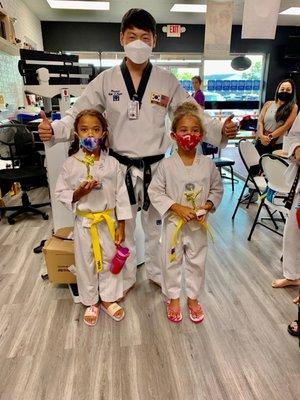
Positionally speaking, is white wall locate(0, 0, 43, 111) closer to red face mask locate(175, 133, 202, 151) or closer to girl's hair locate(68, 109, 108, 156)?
girl's hair locate(68, 109, 108, 156)

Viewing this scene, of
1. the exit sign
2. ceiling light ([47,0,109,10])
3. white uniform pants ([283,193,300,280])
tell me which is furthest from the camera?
the exit sign

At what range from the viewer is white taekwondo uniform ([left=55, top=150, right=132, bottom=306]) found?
5.52ft

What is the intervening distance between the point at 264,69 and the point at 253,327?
7777 millimetres

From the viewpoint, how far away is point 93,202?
170 cm

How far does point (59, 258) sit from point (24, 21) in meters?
5.11

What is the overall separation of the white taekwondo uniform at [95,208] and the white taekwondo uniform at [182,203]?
→ 8.3 inches

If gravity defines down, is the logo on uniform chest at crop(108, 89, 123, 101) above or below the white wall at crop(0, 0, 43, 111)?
below

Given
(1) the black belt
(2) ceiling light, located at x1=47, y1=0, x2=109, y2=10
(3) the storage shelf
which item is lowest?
(1) the black belt

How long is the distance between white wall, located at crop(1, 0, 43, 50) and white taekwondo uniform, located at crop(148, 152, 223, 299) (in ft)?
13.1

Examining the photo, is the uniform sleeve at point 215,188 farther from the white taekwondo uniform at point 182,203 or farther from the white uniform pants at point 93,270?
the white uniform pants at point 93,270

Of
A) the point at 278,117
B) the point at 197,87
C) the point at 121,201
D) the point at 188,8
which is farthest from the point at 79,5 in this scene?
the point at 121,201

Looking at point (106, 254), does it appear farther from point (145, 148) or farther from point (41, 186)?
point (41, 186)

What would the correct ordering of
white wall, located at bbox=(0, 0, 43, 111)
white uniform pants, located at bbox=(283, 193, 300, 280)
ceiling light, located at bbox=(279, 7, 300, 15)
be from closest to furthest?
white uniform pants, located at bbox=(283, 193, 300, 280) → white wall, located at bbox=(0, 0, 43, 111) → ceiling light, located at bbox=(279, 7, 300, 15)

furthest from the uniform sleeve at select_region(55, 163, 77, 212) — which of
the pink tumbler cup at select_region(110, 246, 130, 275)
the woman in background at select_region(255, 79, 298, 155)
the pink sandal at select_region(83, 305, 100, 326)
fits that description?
the woman in background at select_region(255, 79, 298, 155)
